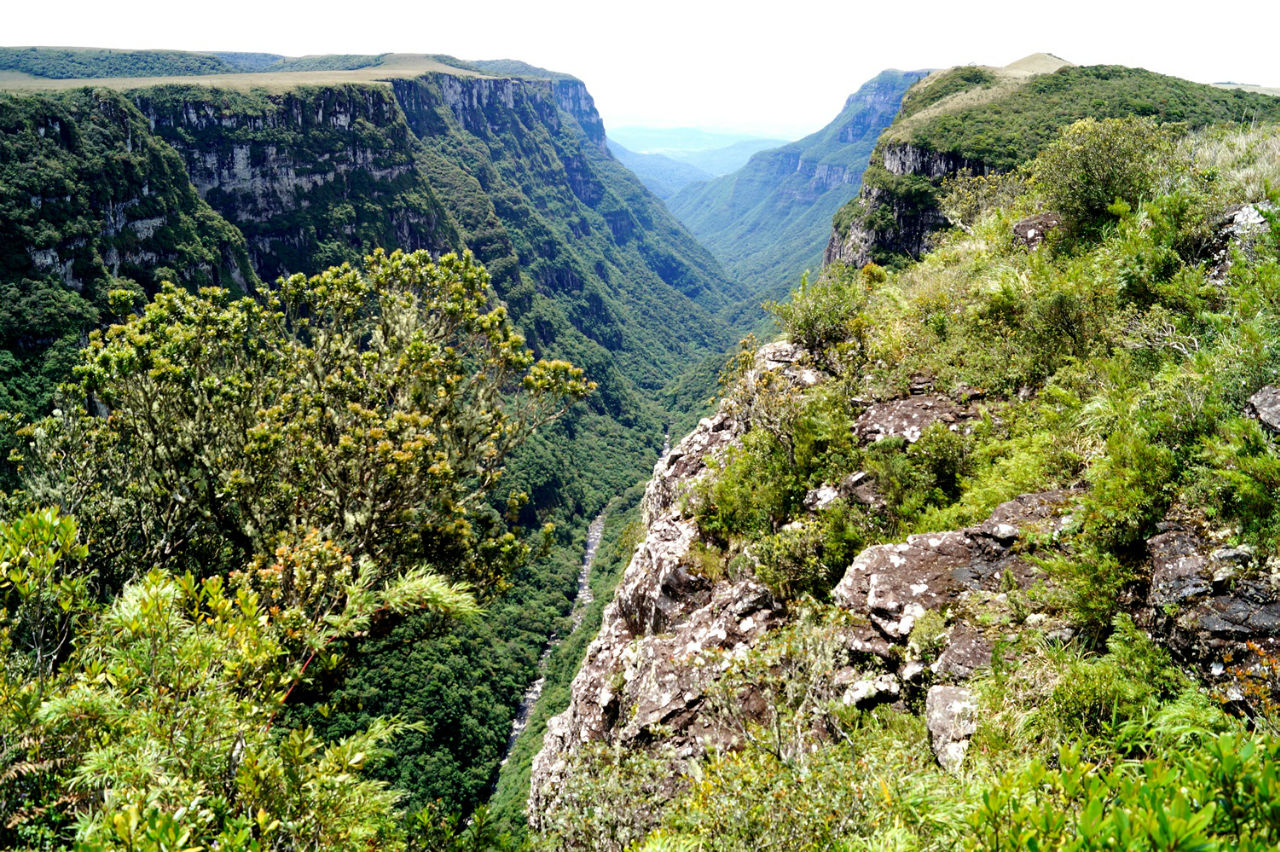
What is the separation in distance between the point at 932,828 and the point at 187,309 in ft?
38.3

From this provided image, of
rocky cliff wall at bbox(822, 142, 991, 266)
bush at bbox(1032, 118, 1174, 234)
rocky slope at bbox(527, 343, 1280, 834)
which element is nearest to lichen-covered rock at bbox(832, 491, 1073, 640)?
rocky slope at bbox(527, 343, 1280, 834)

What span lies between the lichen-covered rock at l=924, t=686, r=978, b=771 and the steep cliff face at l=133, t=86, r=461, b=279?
359ft

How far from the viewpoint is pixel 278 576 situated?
18.5 ft

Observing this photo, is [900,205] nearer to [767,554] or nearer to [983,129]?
[983,129]

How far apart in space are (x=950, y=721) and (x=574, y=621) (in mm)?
80679

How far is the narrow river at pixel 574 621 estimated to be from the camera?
61125 mm

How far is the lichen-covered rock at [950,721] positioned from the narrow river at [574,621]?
192 feet

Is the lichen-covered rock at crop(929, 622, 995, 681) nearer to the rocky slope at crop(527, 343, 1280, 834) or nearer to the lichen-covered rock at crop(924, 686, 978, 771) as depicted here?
the rocky slope at crop(527, 343, 1280, 834)

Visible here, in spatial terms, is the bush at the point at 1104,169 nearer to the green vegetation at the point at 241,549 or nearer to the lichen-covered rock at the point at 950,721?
the lichen-covered rock at the point at 950,721

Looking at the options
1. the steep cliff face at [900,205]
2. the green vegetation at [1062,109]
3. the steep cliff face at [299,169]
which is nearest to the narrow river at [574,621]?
the steep cliff face at [900,205]

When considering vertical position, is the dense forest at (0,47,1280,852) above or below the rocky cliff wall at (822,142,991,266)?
below

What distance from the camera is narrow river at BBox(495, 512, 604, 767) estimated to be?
61.1 meters

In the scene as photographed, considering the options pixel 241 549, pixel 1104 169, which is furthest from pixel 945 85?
pixel 241 549

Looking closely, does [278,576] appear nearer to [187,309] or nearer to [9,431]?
[187,309]
